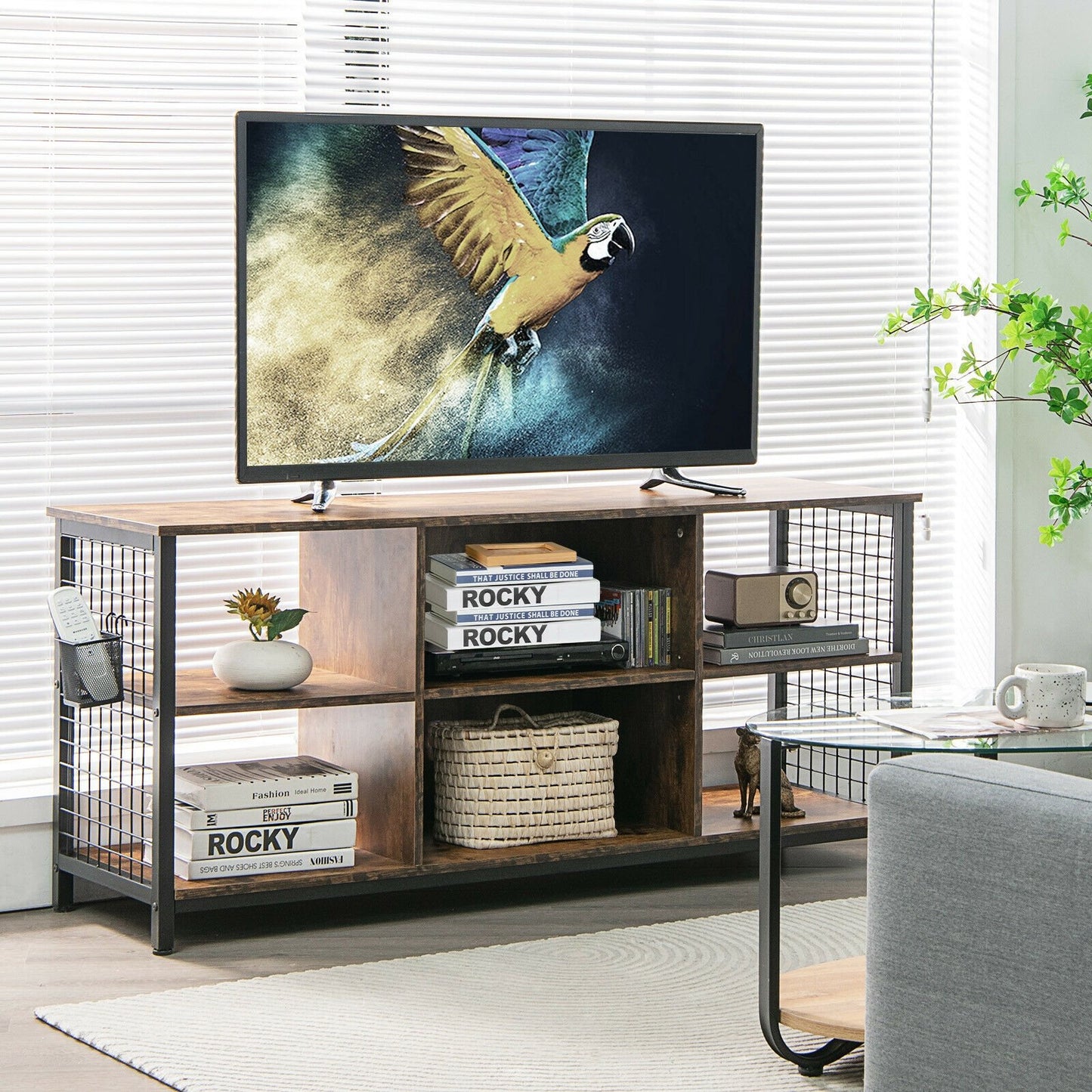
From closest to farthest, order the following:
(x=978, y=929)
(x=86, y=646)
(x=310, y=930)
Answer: (x=978, y=929) → (x=86, y=646) → (x=310, y=930)

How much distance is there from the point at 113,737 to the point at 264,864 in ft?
1.75

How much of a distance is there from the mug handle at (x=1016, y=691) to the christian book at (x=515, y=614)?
1153 mm

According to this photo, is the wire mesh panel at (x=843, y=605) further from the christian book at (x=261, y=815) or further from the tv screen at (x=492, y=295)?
the christian book at (x=261, y=815)

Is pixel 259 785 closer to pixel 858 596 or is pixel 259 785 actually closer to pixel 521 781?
pixel 521 781

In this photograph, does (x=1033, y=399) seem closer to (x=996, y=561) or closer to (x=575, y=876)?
Answer: (x=996, y=561)

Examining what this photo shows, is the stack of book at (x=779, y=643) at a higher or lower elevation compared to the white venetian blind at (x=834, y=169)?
lower

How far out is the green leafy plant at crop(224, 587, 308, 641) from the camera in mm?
3455

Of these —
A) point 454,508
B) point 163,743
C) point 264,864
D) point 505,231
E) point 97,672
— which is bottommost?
point 264,864

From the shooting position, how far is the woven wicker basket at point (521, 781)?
11.7ft

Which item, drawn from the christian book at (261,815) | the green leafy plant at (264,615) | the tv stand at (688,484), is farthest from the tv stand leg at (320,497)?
the tv stand at (688,484)

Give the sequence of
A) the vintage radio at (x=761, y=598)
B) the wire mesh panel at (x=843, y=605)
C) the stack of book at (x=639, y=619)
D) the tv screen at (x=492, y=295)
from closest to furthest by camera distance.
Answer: the tv screen at (x=492, y=295) < the stack of book at (x=639, y=619) < the vintage radio at (x=761, y=598) < the wire mesh panel at (x=843, y=605)

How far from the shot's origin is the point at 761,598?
3865 mm

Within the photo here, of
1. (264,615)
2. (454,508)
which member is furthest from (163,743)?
(454,508)

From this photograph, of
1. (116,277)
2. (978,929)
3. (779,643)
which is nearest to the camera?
(978,929)
